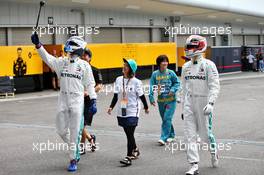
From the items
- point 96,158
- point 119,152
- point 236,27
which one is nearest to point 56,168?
point 96,158

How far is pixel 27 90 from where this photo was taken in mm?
22766

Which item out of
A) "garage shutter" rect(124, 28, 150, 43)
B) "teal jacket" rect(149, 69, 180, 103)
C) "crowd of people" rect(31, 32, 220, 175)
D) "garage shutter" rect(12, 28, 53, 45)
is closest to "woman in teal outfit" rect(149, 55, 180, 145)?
"teal jacket" rect(149, 69, 180, 103)

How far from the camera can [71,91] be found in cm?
748

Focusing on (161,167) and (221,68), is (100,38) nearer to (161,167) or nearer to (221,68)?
(221,68)

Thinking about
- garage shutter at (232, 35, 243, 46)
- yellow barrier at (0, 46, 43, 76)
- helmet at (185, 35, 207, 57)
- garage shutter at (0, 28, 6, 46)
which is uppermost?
garage shutter at (232, 35, 243, 46)

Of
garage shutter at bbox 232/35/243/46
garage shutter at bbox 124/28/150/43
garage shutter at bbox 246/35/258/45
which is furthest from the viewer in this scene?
garage shutter at bbox 246/35/258/45

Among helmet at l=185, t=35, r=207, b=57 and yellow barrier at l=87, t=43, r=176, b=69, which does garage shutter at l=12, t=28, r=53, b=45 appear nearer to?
yellow barrier at l=87, t=43, r=176, b=69

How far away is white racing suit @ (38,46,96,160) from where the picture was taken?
747cm

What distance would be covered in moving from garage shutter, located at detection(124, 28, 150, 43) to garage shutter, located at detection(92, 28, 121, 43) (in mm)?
747

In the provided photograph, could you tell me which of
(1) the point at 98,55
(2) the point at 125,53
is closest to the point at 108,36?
(2) the point at 125,53

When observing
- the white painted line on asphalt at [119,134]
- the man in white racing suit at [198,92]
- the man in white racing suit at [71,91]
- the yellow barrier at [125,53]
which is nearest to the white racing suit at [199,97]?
the man in white racing suit at [198,92]

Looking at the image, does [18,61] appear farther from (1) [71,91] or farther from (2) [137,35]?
(1) [71,91]

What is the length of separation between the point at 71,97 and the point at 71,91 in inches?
3.5

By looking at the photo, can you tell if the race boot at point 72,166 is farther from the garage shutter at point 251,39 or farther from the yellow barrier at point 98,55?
the garage shutter at point 251,39
